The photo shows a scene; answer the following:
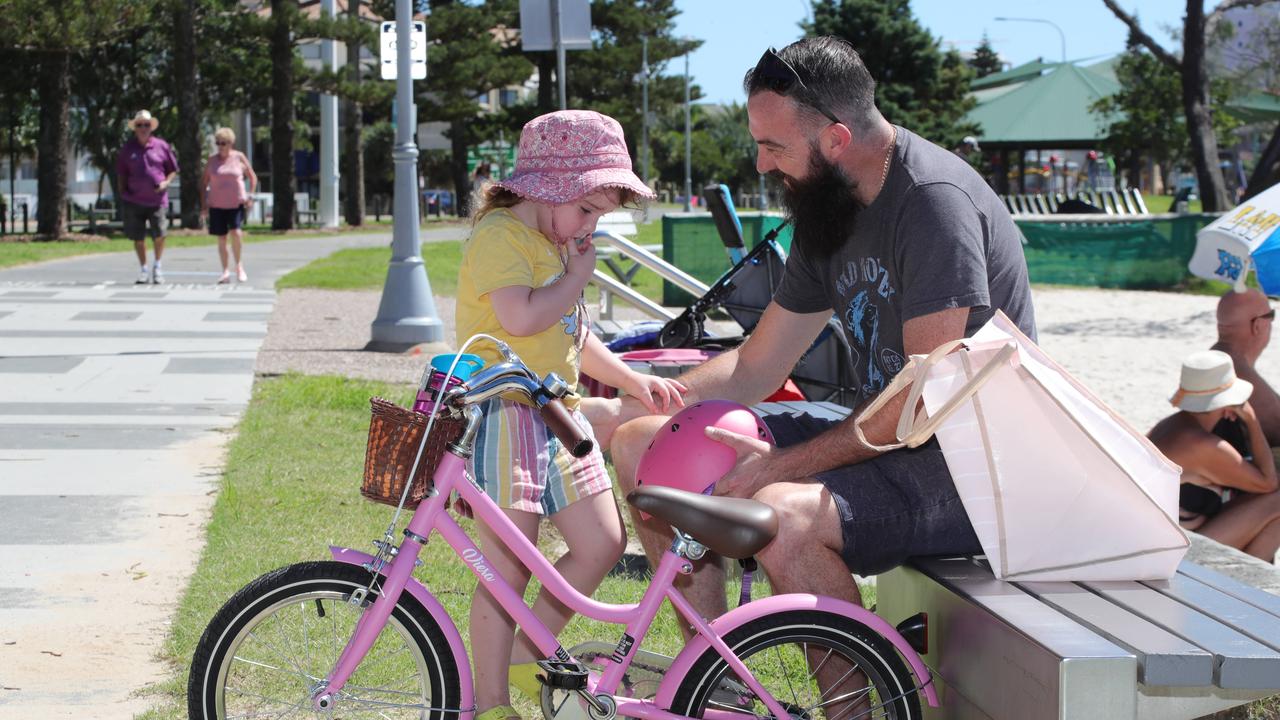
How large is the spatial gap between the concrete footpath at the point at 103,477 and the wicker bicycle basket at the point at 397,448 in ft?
4.03

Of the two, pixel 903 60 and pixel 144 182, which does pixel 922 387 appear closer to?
pixel 144 182

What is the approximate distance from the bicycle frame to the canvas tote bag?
34cm

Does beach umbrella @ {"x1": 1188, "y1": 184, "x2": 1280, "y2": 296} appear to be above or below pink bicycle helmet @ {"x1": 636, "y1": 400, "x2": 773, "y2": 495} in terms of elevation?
above

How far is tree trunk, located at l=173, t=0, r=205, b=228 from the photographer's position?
33.8m

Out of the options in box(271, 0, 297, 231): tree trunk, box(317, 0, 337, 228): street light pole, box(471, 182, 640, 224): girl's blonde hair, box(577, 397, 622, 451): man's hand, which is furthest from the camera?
box(317, 0, 337, 228): street light pole

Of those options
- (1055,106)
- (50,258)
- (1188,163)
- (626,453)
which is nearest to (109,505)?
(626,453)

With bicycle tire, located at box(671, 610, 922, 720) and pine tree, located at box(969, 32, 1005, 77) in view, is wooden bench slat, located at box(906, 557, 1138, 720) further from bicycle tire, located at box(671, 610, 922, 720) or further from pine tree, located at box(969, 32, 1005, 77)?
pine tree, located at box(969, 32, 1005, 77)

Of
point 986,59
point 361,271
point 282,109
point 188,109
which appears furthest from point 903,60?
point 986,59

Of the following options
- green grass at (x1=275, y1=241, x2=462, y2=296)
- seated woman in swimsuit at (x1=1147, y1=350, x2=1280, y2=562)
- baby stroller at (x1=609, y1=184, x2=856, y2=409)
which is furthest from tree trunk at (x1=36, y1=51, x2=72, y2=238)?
seated woman in swimsuit at (x1=1147, y1=350, x2=1280, y2=562)

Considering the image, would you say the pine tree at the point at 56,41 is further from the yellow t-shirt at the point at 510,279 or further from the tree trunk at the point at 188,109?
the yellow t-shirt at the point at 510,279

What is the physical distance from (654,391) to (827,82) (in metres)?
0.99

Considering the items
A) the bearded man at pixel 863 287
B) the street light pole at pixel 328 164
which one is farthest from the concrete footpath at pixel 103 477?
the street light pole at pixel 328 164

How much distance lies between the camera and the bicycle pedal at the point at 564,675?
3.07m

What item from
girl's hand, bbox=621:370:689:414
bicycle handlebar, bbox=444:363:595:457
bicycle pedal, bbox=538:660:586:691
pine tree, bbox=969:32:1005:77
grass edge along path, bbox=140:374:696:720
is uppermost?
pine tree, bbox=969:32:1005:77
